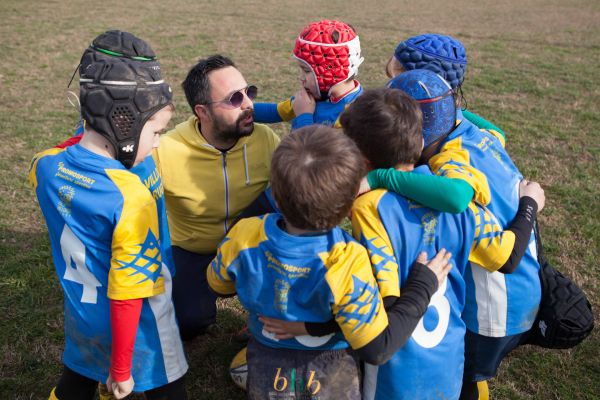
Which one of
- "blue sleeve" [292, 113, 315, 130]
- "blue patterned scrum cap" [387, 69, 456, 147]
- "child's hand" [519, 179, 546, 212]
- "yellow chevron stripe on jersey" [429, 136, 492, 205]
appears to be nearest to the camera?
"yellow chevron stripe on jersey" [429, 136, 492, 205]

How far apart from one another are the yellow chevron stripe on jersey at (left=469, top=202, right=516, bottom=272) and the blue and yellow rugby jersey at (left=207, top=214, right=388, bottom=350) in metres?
0.55

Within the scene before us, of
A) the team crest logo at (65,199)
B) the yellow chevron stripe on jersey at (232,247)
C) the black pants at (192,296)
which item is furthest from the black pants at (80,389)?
the black pants at (192,296)

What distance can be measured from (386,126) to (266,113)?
154 cm

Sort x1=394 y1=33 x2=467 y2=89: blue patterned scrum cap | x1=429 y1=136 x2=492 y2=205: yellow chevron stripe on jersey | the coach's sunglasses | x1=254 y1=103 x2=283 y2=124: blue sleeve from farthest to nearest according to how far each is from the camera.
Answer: x1=254 y1=103 x2=283 y2=124: blue sleeve
the coach's sunglasses
x1=394 y1=33 x2=467 y2=89: blue patterned scrum cap
x1=429 y1=136 x2=492 y2=205: yellow chevron stripe on jersey

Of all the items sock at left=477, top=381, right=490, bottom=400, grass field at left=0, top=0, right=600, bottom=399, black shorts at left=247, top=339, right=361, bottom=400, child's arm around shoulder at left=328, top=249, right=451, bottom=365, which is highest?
child's arm around shoulder at left=328, top=249, right=451, bottom=365

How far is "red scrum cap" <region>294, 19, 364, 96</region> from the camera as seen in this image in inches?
120

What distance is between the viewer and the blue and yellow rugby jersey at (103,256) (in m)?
2.10

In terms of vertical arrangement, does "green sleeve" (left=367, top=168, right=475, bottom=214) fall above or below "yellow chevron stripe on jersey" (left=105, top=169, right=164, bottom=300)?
above

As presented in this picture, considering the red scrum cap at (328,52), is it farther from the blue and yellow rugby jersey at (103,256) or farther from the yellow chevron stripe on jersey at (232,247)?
the yellow chevron stripe on jersey at (232,247)

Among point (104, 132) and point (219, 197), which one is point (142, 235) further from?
point (219, 197)

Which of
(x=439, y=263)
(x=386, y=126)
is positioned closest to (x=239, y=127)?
(x=386, y=126)

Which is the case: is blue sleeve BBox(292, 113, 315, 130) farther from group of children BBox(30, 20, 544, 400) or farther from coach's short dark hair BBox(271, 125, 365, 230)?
coach's short dark hair BBox(271, 125, 365, 230)

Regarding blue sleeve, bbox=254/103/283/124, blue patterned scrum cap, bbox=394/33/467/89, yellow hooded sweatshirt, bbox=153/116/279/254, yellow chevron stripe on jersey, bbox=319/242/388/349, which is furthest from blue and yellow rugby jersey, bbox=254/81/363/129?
yellow chevron stripe on jersey, bbox=319/242/388/349

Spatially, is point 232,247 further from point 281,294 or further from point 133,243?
point 133,243
